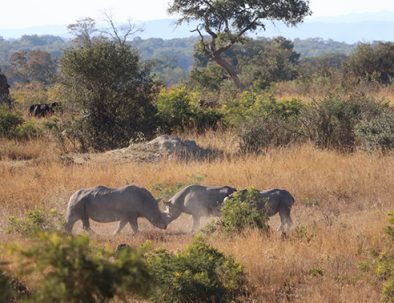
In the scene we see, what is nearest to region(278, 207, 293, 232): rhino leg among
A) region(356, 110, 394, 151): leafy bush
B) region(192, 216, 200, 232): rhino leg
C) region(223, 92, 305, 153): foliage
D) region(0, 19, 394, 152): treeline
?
region(192, 216, 200, 232): rhino leg

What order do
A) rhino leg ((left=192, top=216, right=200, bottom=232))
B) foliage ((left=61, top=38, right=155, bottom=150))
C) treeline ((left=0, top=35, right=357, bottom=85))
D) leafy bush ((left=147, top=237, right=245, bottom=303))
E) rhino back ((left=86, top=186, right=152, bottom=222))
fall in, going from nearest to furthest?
leafy bush ((left=147, top=237, right=245, bottom=303)), rhino back ((left=86, top=186, right=152, bottom=222)), rhino leg ((left=192, top=216, right=200, bottom=232)), foliage ((left=61, top=38, right=155, bottom=150)), treeline ((left=0, top=35, right=357, bottom=85))

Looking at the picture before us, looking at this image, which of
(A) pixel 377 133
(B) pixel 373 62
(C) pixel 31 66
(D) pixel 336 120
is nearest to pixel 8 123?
(D) pixel 336 120

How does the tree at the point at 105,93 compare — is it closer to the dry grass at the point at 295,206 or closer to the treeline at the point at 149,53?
the treeline at the point at 149,53

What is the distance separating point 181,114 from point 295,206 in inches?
275

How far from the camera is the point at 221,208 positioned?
725 cm

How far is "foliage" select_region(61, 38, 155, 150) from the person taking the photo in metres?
14.1

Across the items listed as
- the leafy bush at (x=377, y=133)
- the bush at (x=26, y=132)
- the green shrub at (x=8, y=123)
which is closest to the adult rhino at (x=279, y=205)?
the leafy bush at (x=377, y=133)

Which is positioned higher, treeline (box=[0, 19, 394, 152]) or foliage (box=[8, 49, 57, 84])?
treeline (box=[0, 19, 394, 152])

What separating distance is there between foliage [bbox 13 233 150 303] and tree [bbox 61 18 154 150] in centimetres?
1154

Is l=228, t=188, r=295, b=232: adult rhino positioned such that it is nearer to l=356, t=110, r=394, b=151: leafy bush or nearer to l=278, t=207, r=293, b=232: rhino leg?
l=278, t=207, r=293, b=232: rhino leg

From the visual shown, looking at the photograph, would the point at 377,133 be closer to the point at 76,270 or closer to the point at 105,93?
Answer: the point at 105,93

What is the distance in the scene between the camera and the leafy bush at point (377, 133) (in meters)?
11.5

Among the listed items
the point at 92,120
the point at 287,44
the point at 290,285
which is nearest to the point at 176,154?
the point at 92,120

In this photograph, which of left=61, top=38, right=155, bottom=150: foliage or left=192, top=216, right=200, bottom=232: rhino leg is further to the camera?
left=61, top=38, right=155, bottom=150: foliage
